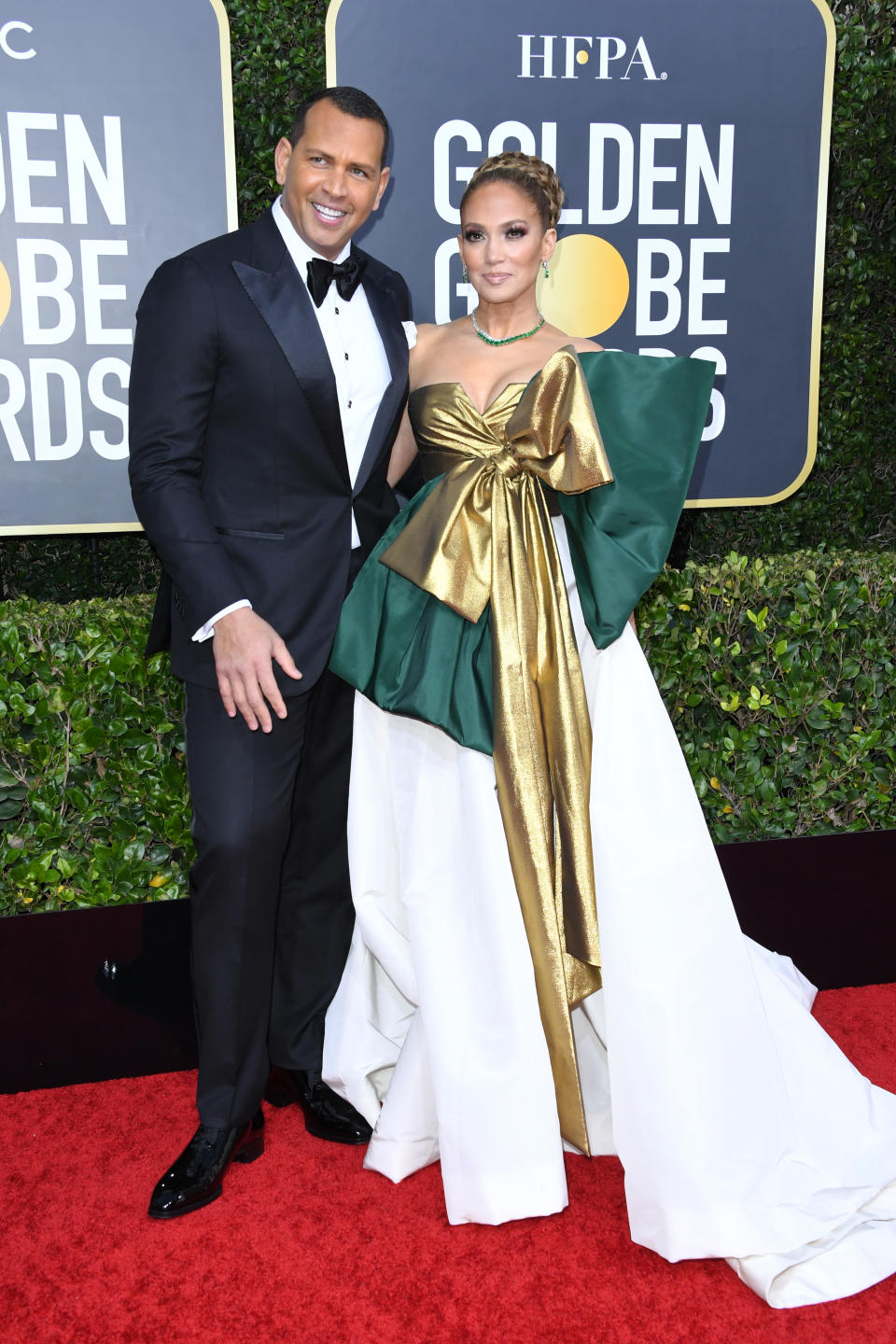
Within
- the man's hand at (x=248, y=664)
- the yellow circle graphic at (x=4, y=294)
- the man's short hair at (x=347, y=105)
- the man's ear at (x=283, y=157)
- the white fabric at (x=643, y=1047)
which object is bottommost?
the white fabric at (x=643, y=1047)

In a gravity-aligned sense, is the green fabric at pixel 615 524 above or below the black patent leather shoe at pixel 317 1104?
above

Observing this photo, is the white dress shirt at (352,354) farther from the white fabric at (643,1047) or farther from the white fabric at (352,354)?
the white fabric at (643,1047)

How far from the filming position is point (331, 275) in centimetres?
212

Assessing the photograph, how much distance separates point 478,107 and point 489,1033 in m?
2.38

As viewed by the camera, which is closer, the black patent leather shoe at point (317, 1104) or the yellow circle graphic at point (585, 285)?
the black patent leather shoe at point (317, 1104)

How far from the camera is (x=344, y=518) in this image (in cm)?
218

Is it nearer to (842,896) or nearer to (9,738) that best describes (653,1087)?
(842,896)

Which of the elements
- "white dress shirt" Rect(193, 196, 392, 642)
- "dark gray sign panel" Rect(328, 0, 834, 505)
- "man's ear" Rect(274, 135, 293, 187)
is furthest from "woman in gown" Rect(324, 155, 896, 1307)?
"dark gray sign panel" Rect(328, 0, 834, 505)

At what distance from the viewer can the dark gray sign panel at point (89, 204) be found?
2.81 metres

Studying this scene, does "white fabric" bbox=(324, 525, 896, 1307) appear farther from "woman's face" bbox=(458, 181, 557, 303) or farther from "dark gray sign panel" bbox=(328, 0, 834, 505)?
"dark gray sign panel" bbox=(328, 0, 834, 505)

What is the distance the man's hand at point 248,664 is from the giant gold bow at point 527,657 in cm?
27

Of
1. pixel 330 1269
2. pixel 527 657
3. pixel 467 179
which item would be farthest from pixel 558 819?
pixel 467 179

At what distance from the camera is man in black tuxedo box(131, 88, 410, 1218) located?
202 cm

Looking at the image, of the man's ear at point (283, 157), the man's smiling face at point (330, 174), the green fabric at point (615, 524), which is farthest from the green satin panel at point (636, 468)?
the man's ear at point (283, 157)
